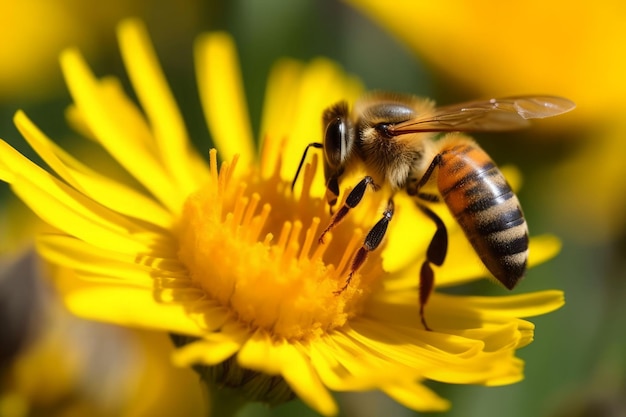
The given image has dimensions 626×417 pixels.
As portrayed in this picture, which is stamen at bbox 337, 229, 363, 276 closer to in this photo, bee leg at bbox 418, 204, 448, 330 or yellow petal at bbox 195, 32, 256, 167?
bee leg at bbox 418, 204, 448, 330

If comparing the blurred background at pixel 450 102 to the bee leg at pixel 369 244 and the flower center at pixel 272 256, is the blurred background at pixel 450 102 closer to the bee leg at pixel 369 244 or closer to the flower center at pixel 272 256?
the flower center at pixel 272 256

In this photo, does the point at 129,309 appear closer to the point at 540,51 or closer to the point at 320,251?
the point at 320,251

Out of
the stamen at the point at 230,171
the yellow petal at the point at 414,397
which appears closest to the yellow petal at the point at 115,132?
the stamen at the point at 230,171

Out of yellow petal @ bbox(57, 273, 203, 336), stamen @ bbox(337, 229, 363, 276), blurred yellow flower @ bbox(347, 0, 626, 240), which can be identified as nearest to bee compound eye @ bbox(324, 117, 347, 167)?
stamen @ bbox(337, 229, 363, 276)

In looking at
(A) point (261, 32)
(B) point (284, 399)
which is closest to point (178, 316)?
(B) point (284, 399)

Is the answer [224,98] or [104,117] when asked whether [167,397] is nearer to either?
[104,117]
